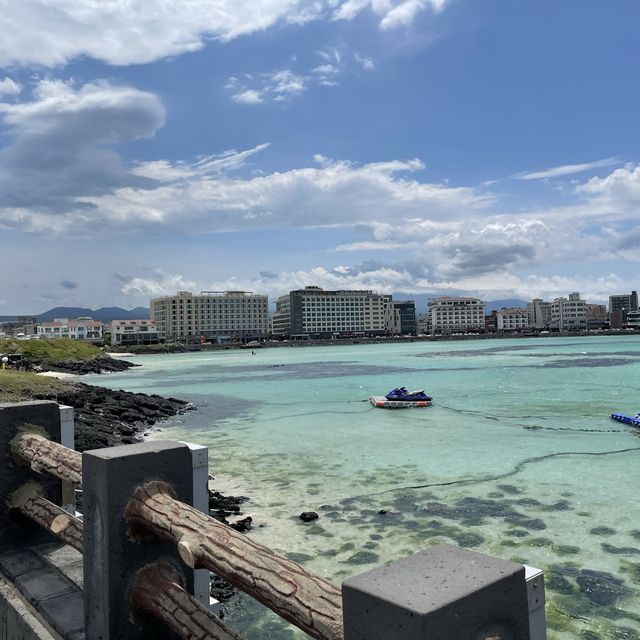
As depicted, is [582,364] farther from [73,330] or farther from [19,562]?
[73,330]

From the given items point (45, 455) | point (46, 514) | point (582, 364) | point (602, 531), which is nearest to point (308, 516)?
point (602, 531)

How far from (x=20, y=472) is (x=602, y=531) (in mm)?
12032

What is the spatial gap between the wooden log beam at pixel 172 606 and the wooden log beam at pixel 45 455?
831 millimetres

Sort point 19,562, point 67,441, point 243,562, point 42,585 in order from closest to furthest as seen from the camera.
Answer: point 243,562, point 42,585, point 19,562, point 67,441

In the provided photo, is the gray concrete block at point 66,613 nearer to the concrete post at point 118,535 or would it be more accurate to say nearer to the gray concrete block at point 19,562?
the concrete post at point 118,535

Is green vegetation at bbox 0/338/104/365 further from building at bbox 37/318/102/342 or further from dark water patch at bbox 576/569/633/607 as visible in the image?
building at bbox 37/318/102/342

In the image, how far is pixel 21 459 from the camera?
4840 mm

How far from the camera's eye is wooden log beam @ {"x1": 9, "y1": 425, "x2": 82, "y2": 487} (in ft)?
13.5

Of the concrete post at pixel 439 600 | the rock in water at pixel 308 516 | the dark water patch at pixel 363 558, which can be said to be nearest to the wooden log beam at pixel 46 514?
the concrete post at pixel 439 600

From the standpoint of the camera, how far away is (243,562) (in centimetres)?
274

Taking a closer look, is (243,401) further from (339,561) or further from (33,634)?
(33,634)

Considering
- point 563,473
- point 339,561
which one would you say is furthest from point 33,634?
point 563,473

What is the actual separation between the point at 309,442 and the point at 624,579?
1529 cm

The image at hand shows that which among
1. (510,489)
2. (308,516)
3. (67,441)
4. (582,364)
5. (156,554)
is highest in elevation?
(67,441)
